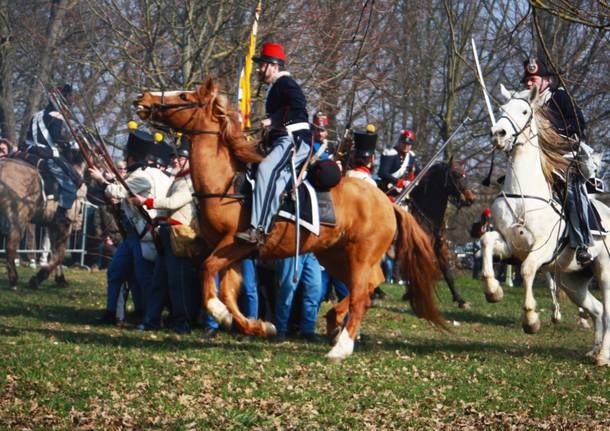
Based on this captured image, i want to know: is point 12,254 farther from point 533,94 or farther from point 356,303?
point 533,94

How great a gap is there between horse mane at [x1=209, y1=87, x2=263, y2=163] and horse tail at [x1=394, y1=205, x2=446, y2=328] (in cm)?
230

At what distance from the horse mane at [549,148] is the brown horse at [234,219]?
1862mm

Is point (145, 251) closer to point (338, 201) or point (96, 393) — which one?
point (338, 201)

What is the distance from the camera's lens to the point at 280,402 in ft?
29.2

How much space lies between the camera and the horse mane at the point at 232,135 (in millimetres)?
11453

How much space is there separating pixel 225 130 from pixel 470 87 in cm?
1987

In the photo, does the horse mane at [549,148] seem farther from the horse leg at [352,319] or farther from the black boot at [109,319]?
the black boot at [109,319]

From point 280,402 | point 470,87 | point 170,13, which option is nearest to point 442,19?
point 470,87

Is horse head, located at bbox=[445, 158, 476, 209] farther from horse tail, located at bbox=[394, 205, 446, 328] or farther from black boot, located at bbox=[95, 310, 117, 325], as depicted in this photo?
black boot, located at bbox=[95, 310, 117, 325]

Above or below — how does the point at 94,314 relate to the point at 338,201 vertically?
below

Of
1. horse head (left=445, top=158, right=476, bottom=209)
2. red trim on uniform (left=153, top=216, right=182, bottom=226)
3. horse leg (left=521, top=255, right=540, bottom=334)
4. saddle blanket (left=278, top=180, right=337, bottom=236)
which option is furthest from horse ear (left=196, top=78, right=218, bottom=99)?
horse head (left=445, top=158, right=476, bottom=209)

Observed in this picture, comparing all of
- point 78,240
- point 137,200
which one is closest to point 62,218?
point 78,240

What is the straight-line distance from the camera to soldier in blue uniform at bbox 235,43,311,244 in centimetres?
1115

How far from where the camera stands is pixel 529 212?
40.8 ft
